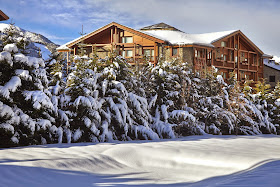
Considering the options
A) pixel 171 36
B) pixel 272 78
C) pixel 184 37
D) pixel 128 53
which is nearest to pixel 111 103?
pixel 128 53

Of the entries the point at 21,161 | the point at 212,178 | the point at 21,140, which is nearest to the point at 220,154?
the point at 212,178

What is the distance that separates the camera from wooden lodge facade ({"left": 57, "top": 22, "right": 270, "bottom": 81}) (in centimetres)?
3065

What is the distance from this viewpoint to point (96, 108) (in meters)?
10.8

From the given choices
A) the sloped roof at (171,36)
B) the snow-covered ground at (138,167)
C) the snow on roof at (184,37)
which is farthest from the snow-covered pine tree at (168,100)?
the snow on roof at (184,37)

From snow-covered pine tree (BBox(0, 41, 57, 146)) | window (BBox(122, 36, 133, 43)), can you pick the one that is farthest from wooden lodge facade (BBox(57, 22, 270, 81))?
snow-covered pine tree (BBox(0, 41, 57, 146))

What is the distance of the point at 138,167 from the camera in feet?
22.8

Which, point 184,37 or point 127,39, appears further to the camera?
point 184,37

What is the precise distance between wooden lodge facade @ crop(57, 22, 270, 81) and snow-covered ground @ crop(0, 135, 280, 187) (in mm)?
20003

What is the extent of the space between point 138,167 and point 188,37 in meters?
28.2

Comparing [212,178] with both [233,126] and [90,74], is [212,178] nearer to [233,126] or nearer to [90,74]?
[90,74]

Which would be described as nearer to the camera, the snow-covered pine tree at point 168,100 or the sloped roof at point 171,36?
the snow-covered pine tree at point 168,100

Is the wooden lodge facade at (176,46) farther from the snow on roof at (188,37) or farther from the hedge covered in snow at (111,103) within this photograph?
the hedge covered in snow at (111,103)

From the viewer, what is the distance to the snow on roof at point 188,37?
102ft

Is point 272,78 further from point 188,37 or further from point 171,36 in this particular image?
point 171,36
